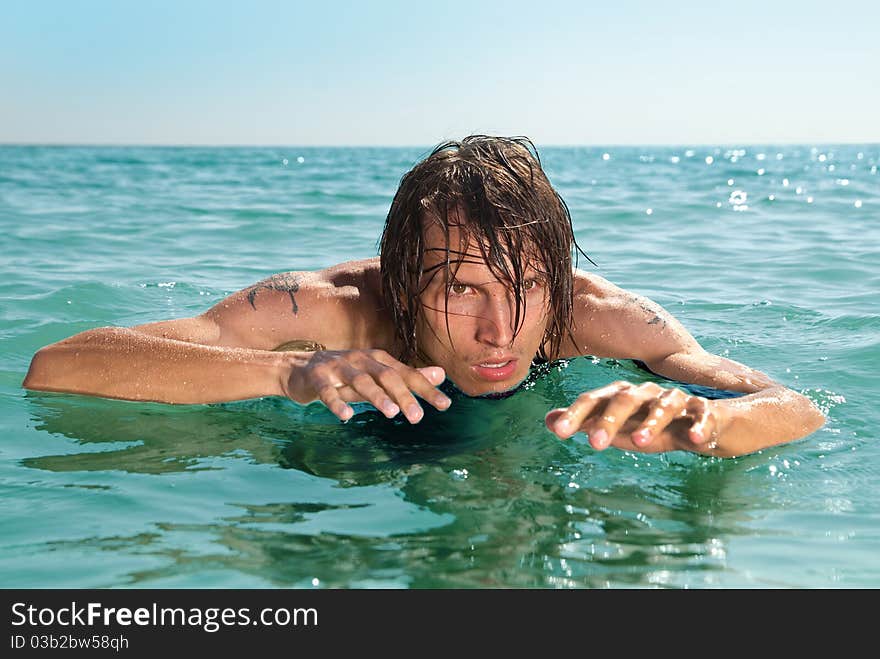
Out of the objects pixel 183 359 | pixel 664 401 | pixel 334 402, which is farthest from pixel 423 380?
pixel 183 359

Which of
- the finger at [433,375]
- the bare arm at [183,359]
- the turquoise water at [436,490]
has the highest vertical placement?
the finger at [433,375]

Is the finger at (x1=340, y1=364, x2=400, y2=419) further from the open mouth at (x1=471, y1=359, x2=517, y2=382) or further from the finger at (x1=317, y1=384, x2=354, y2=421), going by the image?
the open mouth at (x1=471, y1=359, x2=517, y2=382)

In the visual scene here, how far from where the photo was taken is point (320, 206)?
13.8 metres

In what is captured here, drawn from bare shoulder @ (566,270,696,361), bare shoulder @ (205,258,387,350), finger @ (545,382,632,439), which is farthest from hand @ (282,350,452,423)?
bare shoulder @ (566,270,696,361)

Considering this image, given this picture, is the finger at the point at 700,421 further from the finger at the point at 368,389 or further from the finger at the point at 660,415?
the finger at the point at 368,389

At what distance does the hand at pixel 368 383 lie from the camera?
2.48m

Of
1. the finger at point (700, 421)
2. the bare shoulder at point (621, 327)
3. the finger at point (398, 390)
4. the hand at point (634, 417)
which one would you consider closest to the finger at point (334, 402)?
the finger at point (398, 390)

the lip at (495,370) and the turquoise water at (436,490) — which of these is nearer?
the turquoise water at (436,490)

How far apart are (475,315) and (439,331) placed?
16cm

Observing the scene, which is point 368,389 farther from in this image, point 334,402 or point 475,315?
point 475,315

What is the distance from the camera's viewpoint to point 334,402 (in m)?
2.52

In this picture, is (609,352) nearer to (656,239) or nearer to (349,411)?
(349,411)

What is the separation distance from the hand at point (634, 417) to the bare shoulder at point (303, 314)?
4.80 feet
